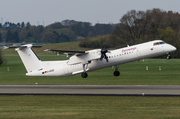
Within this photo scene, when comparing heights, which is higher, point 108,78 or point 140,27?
point 140,27

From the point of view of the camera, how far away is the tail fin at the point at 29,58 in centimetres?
3544

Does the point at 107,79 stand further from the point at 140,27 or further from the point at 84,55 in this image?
the point at 140,27

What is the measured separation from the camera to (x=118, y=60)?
112ft

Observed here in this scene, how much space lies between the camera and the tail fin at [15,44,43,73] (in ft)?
116

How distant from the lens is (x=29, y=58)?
117 feet
